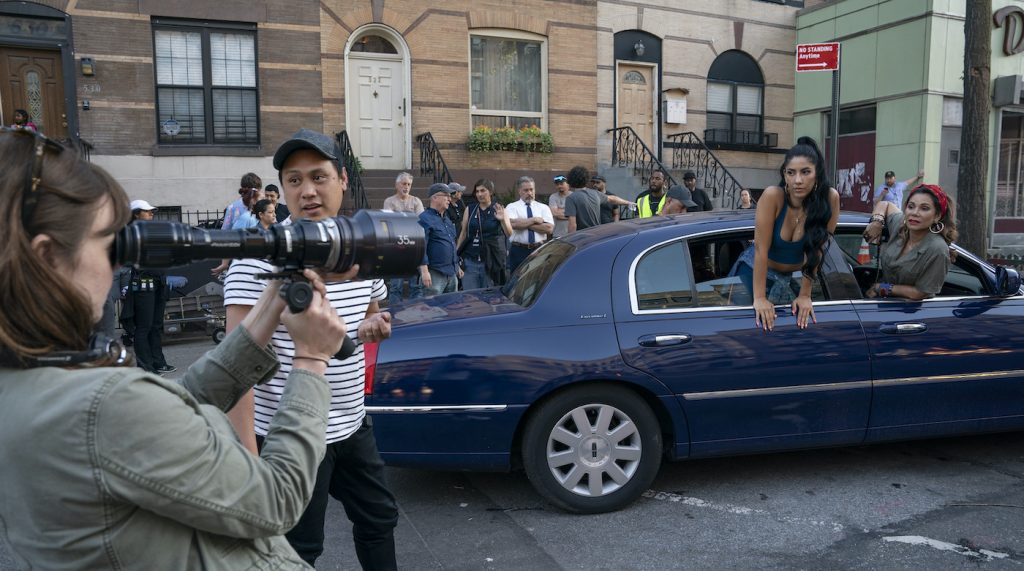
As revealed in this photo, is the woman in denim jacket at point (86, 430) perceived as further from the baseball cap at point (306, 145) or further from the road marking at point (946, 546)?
the road marking at point (946, 546)

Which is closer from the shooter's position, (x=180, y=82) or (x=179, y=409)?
(x=179, y=409)

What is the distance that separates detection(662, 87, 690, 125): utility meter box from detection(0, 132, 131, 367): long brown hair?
16.4 metres

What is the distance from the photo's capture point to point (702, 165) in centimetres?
1689

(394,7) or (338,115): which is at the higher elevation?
(394,7)

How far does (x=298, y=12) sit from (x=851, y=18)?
12.0 meters

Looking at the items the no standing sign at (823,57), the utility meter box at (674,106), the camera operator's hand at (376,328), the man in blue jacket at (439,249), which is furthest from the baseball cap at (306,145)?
the utility meter box at (674,106)

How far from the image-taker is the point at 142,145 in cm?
1246

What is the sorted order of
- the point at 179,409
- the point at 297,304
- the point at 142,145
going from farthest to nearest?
the point at 142,145 < the point at 297,304 < the point at 179,409

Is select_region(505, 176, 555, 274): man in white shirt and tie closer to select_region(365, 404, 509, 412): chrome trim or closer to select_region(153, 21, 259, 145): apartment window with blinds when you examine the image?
select_region(365, 404, 509, 412): chrome trim

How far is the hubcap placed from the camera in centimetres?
405

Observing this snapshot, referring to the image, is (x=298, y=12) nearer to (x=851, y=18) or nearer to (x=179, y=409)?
(x=851, y=18)

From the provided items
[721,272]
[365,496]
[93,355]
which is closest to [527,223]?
[721,272]

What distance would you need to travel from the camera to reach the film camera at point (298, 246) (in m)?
1.39

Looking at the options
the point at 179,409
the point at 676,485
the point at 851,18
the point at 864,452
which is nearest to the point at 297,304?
the point at 179,409
